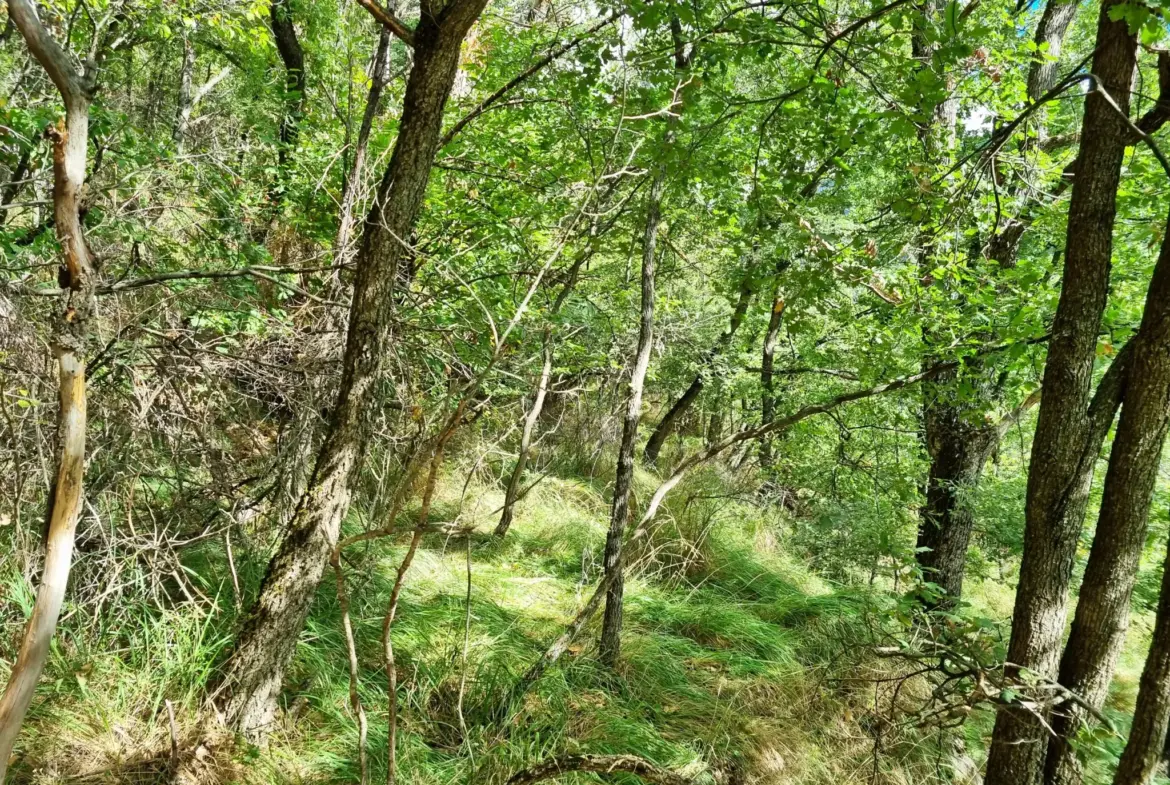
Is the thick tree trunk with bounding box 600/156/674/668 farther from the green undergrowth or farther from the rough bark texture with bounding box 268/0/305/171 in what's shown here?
the rough bark texture with bounding box 268/0/305/171

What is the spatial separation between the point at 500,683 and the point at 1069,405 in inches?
105

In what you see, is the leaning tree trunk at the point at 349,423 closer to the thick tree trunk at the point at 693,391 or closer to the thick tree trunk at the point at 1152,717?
the thick tree trunk at the point at 1152,717

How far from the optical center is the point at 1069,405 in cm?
214

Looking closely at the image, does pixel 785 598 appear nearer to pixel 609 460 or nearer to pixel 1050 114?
pixel 609 460

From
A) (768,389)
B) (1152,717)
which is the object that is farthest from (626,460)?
(768,389)

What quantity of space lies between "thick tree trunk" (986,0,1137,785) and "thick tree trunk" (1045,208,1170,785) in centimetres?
6

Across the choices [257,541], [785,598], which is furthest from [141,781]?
[785,598]

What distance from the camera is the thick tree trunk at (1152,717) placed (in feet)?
6.34

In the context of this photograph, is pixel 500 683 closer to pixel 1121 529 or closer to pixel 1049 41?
pixel 1121 529

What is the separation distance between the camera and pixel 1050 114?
14.6ft

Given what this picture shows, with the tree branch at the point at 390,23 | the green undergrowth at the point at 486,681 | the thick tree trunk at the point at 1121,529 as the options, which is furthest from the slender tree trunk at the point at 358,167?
the thick tree trunk at the point at 1121,529

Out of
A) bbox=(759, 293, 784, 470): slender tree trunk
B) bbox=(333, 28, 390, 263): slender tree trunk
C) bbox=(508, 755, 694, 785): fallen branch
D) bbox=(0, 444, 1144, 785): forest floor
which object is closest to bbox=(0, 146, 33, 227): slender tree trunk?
bbox=(333, 28, 390, 263): slender tree trunk

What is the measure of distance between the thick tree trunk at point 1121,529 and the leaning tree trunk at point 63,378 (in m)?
2.57

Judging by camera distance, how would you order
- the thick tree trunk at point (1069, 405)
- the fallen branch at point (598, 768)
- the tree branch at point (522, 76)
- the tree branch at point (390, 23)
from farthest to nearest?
the tree branch at point (522, 76), the tree branch at point (390, 23), the fallen branch at point (598, 768), the thick tree trunk at point (1069, 405)
